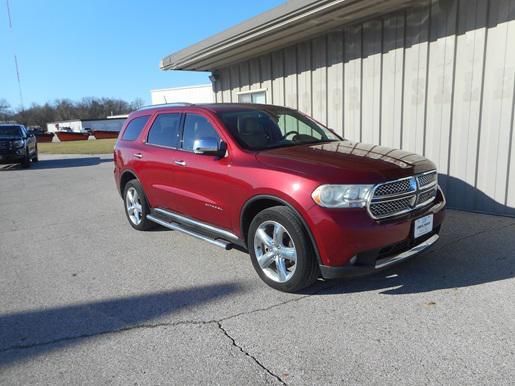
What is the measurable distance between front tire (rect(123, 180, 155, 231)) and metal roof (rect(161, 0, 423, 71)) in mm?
3786

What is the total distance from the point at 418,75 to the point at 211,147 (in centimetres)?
→ 412

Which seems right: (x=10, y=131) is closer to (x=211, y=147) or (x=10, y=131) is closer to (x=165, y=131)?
(x=165, y=131)

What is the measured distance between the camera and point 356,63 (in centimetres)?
754

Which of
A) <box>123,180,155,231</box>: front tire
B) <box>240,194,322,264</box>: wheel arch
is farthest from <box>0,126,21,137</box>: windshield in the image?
<box>240,194,322,264</box>: wheel arch

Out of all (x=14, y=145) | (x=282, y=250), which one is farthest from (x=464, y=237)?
(x=14, y=145)

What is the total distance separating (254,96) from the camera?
1062cm

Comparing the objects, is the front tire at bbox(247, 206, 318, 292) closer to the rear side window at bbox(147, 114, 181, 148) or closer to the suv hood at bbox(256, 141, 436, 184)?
the suv hood at bbox(256, 141, 436, 184)

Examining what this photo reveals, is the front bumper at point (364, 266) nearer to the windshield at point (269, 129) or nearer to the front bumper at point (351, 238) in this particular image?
the front bumper at point (351, 238)

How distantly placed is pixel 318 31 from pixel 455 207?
13.5 feet

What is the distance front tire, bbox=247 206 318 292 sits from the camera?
3527 millimetres

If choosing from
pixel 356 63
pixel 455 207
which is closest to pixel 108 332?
pixel 455 207

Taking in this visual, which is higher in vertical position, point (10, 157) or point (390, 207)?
point (390, 207)

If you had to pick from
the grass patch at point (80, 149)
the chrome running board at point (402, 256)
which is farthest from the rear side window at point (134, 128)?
the grass patch at point (80, 149)

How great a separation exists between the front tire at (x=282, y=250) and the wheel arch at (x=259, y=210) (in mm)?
52
